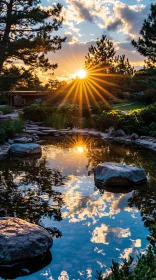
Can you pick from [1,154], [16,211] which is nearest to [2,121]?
[1,154]

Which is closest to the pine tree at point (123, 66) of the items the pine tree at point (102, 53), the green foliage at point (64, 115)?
the pine tree at point (102, 53)

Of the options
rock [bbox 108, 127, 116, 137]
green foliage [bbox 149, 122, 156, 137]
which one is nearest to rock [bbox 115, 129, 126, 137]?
rock [bbox 108, 127, 116, 137]

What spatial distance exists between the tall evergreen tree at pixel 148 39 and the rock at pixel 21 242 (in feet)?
108

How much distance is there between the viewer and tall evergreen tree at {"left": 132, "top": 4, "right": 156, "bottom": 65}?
34.0 metres

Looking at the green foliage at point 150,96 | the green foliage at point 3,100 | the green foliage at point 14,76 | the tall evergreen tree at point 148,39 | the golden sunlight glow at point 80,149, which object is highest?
the tall evergreen tree at point 148,39

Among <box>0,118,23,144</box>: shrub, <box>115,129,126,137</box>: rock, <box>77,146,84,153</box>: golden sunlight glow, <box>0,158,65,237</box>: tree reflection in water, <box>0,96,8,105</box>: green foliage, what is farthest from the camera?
<box>0,96,8,105</box>: green foliage

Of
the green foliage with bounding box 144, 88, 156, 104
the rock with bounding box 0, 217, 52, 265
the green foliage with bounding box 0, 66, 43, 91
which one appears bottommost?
the rock with bounding box 0, 217, 52, 265

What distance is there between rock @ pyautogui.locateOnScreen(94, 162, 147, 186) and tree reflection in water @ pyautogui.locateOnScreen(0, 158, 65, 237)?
1135 mm

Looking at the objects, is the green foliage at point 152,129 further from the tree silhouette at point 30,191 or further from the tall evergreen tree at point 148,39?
the tall evergreen tree at point 148,39

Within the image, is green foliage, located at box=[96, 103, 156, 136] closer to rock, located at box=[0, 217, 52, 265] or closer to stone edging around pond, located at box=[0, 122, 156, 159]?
stone edging around pond, located at box=[0, 122, 156, 159]

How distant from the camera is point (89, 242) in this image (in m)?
5.16

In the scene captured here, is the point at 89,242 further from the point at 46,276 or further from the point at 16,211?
the point at 16,211

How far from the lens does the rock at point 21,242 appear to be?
448 cm

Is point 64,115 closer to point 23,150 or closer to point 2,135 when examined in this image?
point 2,135
